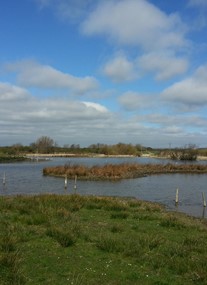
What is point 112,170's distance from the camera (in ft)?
204

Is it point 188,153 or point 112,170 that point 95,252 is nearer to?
point 112,170

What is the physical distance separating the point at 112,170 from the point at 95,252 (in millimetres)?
51658

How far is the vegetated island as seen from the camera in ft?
198

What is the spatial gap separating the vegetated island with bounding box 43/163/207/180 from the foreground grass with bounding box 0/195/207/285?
4177 centimetres

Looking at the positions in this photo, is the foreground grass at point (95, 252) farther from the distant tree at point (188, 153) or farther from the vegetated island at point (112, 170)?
the distant tree at point (188, 153)

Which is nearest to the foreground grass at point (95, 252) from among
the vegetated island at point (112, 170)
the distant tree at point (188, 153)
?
the vegetated island at point (112, 170)

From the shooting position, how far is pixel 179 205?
31578mm

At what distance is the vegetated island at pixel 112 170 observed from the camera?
6047 centimetres

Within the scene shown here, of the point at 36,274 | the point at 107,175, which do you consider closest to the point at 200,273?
the point at 36,274

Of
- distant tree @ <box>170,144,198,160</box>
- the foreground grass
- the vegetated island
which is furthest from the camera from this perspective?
distant tree @ <box>170,144,198,160</box>

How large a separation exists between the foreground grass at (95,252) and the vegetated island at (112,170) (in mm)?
41770

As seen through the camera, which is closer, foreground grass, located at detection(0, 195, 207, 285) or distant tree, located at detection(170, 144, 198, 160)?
foreground grass, located at detection(0, 195, 207, 285)

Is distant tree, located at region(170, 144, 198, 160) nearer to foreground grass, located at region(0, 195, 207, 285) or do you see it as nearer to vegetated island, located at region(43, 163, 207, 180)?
vegetated island, located at region(43, 163, 207, 180)

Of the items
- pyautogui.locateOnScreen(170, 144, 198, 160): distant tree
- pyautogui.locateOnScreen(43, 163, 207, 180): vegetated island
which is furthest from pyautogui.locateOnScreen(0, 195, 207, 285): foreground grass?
pyautogui.locateOnScreen(170, 144, 198, 160): distant tree
